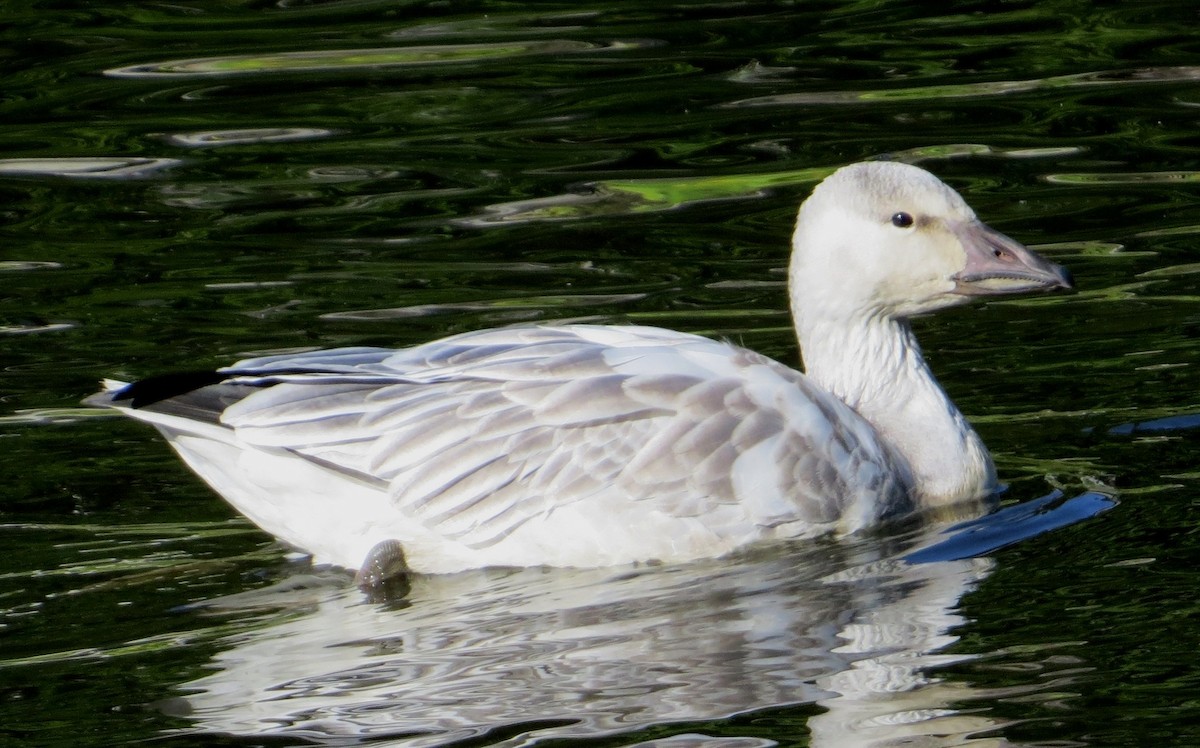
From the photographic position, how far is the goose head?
7371mm

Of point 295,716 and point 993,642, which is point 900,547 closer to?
point 993,642

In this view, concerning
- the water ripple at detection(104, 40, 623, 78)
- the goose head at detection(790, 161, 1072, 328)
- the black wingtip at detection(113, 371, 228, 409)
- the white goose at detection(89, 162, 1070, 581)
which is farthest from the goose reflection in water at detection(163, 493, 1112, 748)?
the water ripple at detection(104, 40, 623, 78)

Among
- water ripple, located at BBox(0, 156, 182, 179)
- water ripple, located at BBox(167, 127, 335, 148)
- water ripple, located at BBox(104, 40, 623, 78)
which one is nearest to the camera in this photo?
water ripple, located at BBox(0, 156, 182, 179)

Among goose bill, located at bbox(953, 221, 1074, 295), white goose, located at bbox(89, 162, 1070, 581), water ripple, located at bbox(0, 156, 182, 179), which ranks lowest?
white goose, located at bbox(89, 162, 1070, 581)

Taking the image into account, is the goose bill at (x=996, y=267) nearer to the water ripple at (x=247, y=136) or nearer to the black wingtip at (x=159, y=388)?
the black wingtip at (x=159, y=388)

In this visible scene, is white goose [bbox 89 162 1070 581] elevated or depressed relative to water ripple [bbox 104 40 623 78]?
depressed

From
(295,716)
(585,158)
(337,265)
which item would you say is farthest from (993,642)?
(585,158)

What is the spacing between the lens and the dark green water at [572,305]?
18.3 ft

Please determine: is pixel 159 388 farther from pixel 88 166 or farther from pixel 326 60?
pixel 326 60

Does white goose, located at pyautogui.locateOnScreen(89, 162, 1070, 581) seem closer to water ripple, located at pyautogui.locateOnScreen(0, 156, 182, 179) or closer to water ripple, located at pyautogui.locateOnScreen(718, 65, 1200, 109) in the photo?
water ripple, located at pyautogui.locateOnScreen(0, 156, 182, 179)

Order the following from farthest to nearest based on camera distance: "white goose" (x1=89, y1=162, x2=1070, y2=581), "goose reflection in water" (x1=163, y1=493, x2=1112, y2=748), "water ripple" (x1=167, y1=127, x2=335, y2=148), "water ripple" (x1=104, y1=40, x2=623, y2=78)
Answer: "water ripple" (x1=104, y1=40, x2=623, y2=78)
"water ripple" (x1=167, y1=127, x2=335, y2=148)
"white goose" (x1=89, y1=162, x2=1070, y2=581)
"goose reflection in water" (x1=163, y1=493, x2=1112, y2=748)

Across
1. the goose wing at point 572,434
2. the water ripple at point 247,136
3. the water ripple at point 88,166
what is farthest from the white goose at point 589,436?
the water ripple at point 247,136

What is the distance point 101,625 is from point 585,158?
6238mm

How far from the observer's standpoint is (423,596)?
6793 millimetres
